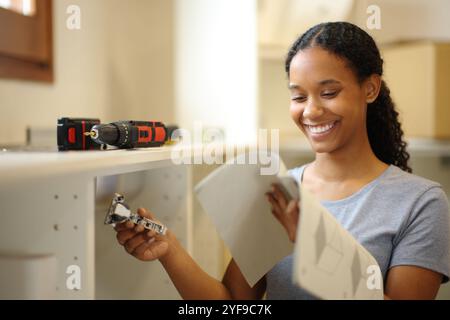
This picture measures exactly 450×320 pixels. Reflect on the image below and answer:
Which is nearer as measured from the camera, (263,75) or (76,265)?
(76,265)

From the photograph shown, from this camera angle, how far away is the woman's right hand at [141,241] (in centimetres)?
70

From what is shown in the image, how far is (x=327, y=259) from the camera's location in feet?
1.70

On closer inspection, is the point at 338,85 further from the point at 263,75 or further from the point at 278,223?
the point at 263,75

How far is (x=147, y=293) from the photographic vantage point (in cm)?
101

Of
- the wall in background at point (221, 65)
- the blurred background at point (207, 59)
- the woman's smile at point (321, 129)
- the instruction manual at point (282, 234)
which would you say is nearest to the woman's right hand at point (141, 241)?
the instruction manual at point (282, 234)

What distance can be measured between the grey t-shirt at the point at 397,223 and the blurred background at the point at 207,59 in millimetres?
709

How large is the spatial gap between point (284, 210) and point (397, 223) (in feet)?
0.80

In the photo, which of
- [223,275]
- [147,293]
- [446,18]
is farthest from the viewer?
[446,18]

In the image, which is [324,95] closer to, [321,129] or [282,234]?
[321,129]

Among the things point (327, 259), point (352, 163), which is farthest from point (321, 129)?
point (327, 259)

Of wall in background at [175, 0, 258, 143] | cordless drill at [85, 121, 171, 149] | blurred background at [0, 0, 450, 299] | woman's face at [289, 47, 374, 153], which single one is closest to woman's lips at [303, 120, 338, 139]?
woman's face at [289, 47, 374, 153]

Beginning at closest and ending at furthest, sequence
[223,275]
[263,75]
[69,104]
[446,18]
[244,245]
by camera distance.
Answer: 1. [244,245]
2. [223,275]
3. [69,104]
4. [446,18]
5. [263,75]

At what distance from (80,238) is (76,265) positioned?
0.12 feet
